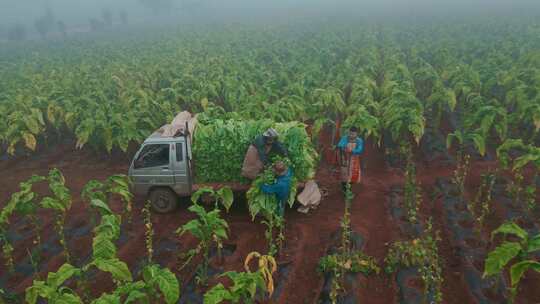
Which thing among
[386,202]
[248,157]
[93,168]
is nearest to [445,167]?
[386,202]

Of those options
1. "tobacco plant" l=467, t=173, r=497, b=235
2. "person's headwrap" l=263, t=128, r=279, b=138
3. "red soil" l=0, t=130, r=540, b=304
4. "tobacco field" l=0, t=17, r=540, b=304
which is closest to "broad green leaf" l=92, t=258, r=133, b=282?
"tobacco field" l=0, t=17, r=540, b=304

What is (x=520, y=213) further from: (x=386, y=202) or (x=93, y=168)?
(x=93, y=168)

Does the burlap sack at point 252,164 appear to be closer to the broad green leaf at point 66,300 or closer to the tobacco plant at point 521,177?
the broad green leaf at point 66,300

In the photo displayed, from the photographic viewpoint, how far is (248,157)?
9195 mm

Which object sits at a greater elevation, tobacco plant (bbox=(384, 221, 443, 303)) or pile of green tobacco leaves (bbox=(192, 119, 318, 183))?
pile of green tobacco leaves (bbox=(192, 119, 318, 183))

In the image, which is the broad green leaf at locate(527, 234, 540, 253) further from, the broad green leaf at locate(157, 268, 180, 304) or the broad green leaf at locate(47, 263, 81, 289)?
the broad green leaf at locate(47, 263, 81, 289)

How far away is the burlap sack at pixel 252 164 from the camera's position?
915 centimetres

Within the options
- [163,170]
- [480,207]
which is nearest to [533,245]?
[480,207]

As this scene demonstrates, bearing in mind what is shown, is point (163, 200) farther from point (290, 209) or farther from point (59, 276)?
point (59, 276)

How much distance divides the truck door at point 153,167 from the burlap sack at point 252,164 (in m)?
1.81

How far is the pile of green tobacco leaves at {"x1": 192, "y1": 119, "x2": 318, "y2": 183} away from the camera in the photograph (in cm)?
938

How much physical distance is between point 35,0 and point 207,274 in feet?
536

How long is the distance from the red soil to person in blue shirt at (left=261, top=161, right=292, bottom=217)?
852mm

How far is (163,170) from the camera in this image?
969 centimetres
